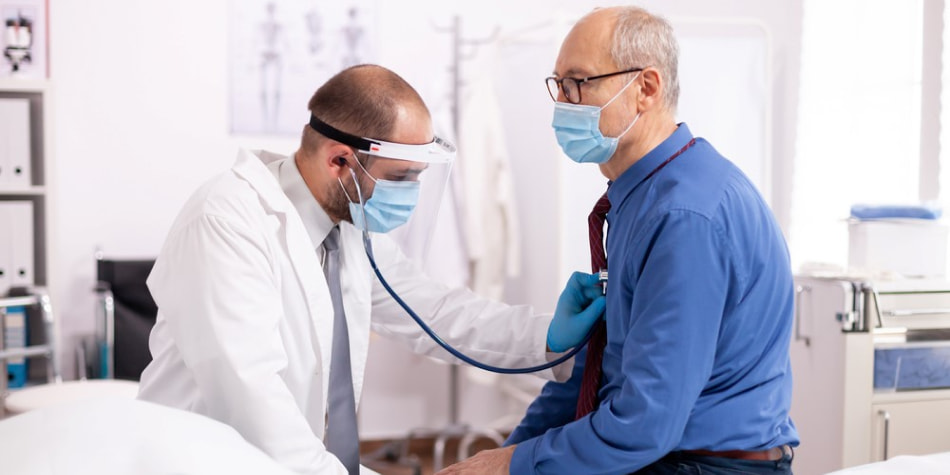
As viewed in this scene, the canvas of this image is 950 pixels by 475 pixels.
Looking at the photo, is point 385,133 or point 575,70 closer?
point 575,70

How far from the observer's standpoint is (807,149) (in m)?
3.73

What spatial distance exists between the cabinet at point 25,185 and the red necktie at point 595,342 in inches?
74.8

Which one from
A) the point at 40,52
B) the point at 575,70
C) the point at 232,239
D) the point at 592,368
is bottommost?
the point at 592,368

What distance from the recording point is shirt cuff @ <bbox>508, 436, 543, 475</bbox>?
143 cm

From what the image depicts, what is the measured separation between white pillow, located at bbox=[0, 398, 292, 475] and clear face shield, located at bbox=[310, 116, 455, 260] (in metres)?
0.62

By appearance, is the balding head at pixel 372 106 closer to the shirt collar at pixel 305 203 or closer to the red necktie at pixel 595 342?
the shirt collar at pixel 305 203

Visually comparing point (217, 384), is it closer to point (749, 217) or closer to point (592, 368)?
point (592, 368)

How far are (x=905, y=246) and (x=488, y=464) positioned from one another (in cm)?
161

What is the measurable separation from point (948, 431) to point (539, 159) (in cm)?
174

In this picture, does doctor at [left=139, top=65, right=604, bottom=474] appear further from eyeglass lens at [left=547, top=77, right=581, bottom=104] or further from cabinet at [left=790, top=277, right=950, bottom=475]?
cabinet at [left=790, top=277, right=950, bottom=475]

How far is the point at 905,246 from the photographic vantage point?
254 centimetres

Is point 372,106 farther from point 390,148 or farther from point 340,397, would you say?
point 340,397

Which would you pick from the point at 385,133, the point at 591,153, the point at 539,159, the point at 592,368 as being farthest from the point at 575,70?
the point at 539,159

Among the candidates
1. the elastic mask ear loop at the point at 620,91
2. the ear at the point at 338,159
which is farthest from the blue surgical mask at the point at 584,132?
the ear at the point at 338,159
